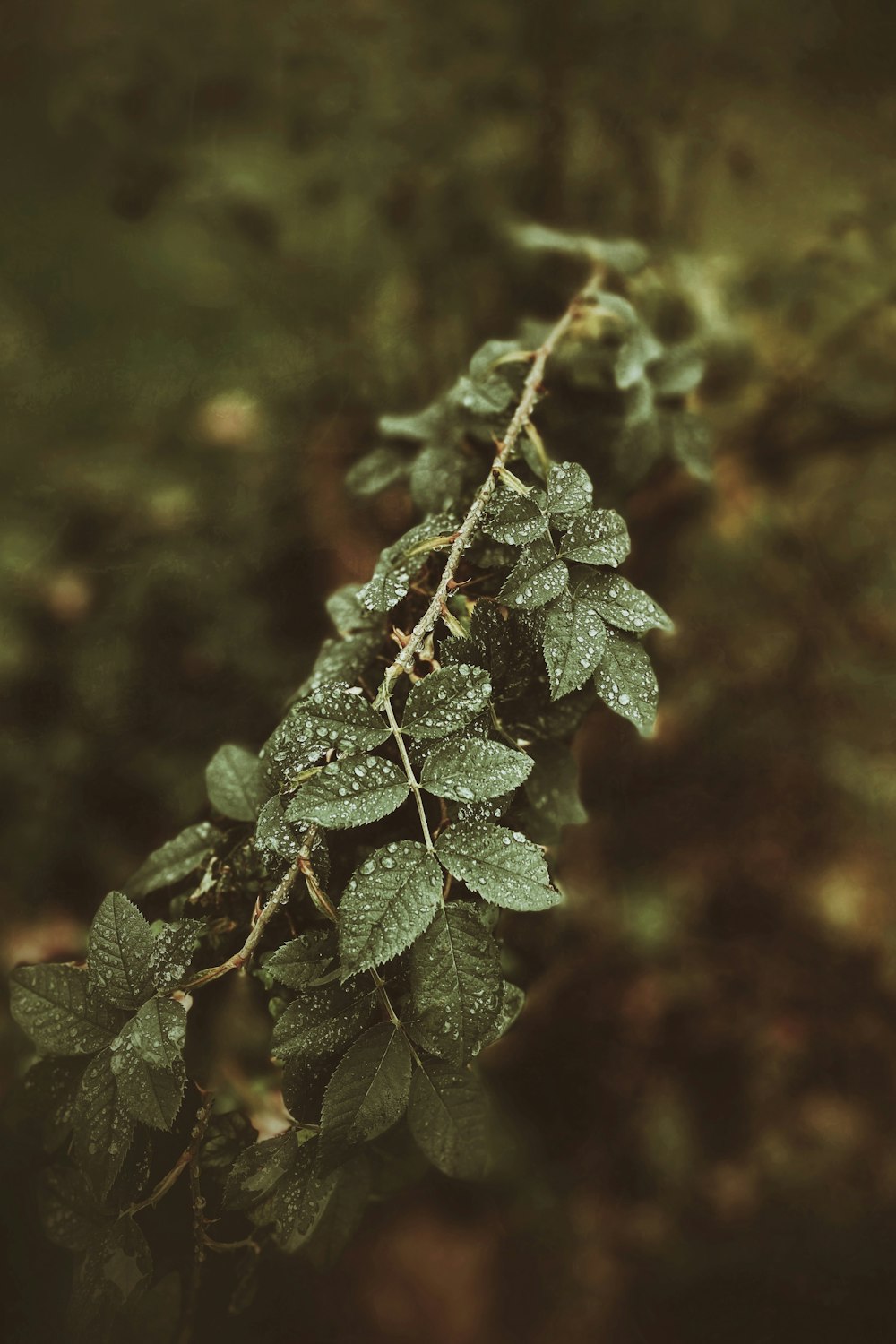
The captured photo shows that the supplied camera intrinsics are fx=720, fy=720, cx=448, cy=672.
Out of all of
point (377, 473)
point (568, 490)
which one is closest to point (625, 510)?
point (377, 473)

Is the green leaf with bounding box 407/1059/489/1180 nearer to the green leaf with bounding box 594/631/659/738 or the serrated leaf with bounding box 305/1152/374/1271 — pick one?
the serrated leaf with bounding box 305/1152/374/1271

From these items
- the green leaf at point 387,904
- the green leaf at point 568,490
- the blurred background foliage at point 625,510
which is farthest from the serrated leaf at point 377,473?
the green leaf at point 387,904

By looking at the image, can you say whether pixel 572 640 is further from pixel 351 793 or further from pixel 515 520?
pixel 351 793

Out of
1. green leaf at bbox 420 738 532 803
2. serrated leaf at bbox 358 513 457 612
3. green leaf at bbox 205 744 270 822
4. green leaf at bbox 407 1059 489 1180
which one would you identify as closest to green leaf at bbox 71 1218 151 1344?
green leaf at bbox 407 1059 489 1180

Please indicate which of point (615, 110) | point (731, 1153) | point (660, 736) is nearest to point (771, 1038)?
point (731, 1153)

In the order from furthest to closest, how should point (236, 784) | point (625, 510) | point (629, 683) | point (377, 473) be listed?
point (625, 510)
point (377, 473)
point (236, 784)
point (629, 683)

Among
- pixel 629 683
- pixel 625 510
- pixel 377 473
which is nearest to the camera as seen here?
pixel 629 683
